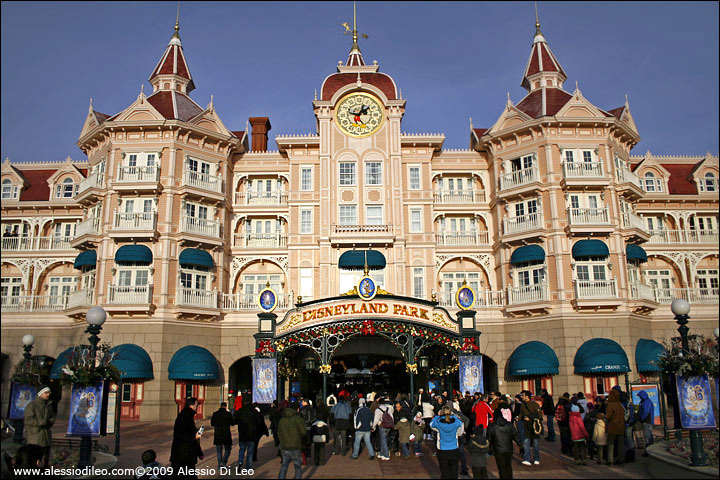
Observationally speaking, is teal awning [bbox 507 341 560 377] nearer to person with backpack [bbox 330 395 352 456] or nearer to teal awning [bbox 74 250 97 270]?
person with backpack [bbox 330 395 352 456]

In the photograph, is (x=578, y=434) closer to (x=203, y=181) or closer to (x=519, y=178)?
(x=519, y=178)

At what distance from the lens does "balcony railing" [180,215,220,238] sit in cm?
3362

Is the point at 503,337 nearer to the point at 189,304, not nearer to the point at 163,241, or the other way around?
the point at 189,304

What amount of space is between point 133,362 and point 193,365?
289cm

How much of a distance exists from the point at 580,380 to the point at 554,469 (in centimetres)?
1673

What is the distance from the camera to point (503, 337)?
34.4 meters

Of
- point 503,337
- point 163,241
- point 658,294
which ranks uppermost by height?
point 163,241

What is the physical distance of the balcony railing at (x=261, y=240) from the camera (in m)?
37.2

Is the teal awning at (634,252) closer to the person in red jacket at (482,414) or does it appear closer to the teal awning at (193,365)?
the person in red jacket at (482,414)

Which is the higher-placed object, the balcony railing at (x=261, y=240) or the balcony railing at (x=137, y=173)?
the balcony railing at (x=137, y=173)

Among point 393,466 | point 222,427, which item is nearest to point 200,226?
point 222,427

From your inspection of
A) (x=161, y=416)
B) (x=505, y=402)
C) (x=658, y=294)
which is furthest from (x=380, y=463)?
(x=658, y=294)

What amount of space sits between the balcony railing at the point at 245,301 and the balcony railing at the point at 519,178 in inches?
538

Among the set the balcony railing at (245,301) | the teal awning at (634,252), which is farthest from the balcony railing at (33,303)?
the teal awning at (634,252)
